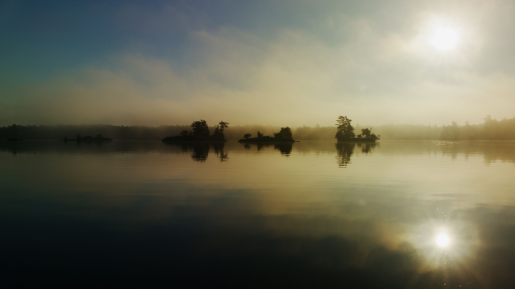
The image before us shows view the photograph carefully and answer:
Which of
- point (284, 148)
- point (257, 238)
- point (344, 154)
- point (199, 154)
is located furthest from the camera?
point (284, 148)

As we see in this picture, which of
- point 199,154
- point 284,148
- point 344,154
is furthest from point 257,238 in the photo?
point 284,148

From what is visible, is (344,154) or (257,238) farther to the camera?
(344,154)

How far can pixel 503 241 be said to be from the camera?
28.6 feet

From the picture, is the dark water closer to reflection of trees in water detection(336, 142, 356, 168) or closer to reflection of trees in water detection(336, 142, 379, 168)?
reflection of trees in water detection(336, 142, 356, 168)

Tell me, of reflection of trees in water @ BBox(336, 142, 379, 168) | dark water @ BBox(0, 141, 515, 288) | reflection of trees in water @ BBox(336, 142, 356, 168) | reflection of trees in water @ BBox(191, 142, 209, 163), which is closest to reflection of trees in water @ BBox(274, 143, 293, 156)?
reflection of trees in water @ BBox(336, 142, 356, 168)

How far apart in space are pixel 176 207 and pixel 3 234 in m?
5.95

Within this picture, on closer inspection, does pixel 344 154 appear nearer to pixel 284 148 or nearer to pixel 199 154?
pixel 199 154

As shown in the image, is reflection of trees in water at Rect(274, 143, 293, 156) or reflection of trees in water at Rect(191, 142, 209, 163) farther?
reflection of trees in water at Rect(274, 143, 293, 156)

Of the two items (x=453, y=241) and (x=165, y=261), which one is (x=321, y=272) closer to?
(x=165, y=261)

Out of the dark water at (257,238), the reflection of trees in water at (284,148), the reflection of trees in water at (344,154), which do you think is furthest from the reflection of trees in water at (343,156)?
the dark water at (257,238)

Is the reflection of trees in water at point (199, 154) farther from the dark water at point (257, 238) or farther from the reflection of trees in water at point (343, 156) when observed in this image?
the dark water at point (257, 238)

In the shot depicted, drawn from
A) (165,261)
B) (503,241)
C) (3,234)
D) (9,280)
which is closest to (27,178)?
(3,234)

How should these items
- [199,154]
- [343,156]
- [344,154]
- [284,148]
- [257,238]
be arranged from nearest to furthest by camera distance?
[257,238], [343,156], [344,154], [199,154], [284,148]

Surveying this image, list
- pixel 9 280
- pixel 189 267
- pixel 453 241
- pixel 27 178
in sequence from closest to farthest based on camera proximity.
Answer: pixel 9 280, pixel 189 267, pixel 453 241, pixel 27 178
